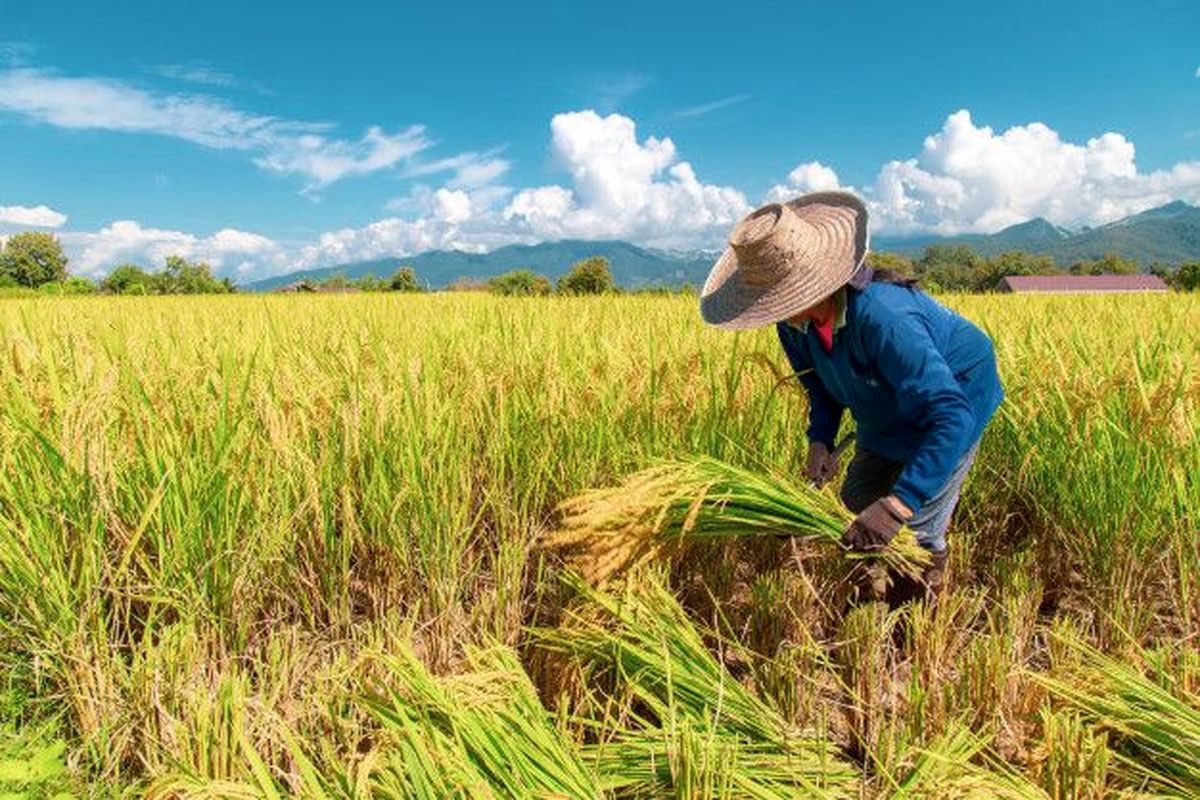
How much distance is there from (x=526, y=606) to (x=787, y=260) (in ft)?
3.52

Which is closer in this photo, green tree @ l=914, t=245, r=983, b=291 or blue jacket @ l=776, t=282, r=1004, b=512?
blue jacket @ l=776, t=282, r=1004, b=512

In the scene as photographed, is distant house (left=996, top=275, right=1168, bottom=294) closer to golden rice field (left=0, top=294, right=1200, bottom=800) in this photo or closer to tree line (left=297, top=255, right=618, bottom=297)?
tree line (left=297, top=255, right=618, bottom=297)

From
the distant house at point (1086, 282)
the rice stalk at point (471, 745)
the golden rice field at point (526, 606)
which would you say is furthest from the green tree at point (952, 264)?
→ the rice stalk at point (471, 745)

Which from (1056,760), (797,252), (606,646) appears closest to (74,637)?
(606,646)

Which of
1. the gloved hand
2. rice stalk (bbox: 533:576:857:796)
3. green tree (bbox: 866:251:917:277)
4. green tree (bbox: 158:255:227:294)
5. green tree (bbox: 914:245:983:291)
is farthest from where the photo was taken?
green tree (bbox: 914:245:983:291)

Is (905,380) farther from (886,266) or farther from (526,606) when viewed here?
(526,606)

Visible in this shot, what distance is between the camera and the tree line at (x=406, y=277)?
14.4 meters

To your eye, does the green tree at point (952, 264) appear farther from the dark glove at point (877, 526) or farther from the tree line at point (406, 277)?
the dark glove at point (877, 526)

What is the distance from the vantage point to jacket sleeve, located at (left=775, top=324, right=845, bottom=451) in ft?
6.44

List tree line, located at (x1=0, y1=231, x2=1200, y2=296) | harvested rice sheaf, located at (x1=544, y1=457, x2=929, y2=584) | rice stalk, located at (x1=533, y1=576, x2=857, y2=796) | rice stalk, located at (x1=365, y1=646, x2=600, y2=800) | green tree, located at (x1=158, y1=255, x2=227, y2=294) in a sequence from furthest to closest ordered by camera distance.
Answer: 1. green tree, located at (x1=158, y1=255, x2=227, y2=294)
2. tree line, located at (x1=0, y1=231, x2=1200, y2=296)
3. harvested rice sheaf, located at (x1=544, y1=457, x2=929, y2=584)
4. rice stalk, located at (x1=533, y1=576, x2=857, y2=796)
5. rice stalk, located at (x1=365, y1=646, x2=600, y2=800)

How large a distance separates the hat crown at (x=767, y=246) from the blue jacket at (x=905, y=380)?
7.6 inches

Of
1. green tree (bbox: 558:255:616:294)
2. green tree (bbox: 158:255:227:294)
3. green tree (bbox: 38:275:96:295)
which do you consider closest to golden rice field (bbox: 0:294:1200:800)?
green tree (bbox: 558:255:616:294)

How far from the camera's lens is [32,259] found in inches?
2112

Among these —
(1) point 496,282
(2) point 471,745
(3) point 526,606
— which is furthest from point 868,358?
(1) point 496,282
